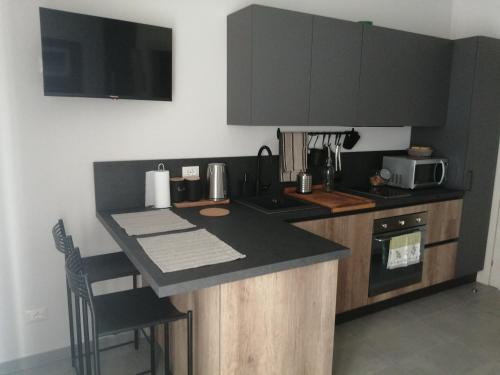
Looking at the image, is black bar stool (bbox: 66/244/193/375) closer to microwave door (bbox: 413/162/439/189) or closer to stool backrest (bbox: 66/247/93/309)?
stool backrest (bbox: 66/247/93/309)

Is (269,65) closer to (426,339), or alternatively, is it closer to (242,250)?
(242,250)

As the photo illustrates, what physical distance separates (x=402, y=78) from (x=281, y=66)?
1.08 m

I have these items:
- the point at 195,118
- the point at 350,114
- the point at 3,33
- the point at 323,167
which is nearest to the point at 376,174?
the point at 323,167

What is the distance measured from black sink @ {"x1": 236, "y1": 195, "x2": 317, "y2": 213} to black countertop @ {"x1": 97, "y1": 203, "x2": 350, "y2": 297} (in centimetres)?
22

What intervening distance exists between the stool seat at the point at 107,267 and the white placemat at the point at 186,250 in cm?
36

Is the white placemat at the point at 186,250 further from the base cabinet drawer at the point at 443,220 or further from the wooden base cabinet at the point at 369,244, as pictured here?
the base cabinet drawer at the point at 443,220

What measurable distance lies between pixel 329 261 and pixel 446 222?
5.95 ft

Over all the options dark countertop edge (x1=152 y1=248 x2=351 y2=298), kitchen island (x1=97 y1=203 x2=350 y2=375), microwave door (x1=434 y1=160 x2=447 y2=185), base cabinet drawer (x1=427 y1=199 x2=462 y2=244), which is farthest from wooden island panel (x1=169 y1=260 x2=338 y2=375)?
microwave door (x1=434 y1=160 x2=447 y2=185)

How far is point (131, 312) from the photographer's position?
1.64 metres

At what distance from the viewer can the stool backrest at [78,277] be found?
1.49 meters

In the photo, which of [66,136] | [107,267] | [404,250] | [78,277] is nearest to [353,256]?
[404,250]

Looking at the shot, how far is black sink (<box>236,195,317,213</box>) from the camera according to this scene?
8.21 feet

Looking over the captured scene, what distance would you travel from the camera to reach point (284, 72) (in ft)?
7.96

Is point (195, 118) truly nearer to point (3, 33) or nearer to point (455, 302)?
point (3, 33)
